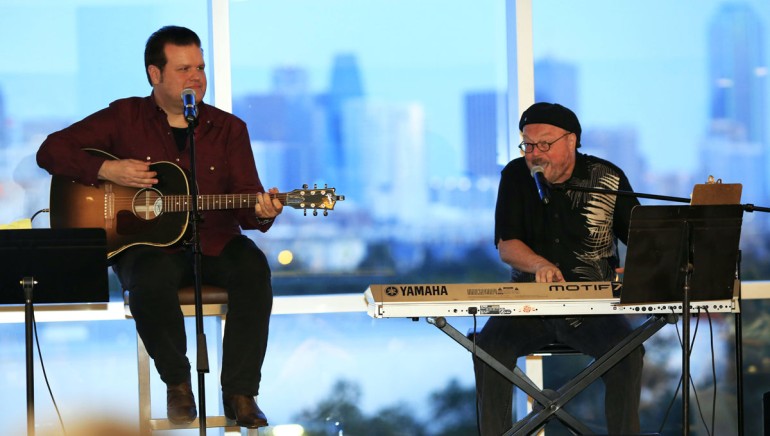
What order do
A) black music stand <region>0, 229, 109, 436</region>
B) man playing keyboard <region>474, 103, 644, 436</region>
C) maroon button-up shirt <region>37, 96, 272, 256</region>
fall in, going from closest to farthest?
black music stand <region>0, 229, 109, 436</region> → man playing keyboard <region>474, 103, 644, 436</region> → maroon button-up shirt <region>37, 96, 272, 256</region>

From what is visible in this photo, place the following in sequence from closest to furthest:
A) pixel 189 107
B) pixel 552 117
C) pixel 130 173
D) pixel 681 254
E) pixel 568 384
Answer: pixel 681 254 → pixel 189 107 → pixel 568 384 → pixel 130 173 → pixel 552 117

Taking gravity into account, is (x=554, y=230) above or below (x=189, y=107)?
below

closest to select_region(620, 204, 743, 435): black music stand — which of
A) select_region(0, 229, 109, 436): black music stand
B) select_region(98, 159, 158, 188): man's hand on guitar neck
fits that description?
select_region(0, 229, 109, 436): black music stand

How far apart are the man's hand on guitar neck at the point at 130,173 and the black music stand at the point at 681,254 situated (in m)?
1.76

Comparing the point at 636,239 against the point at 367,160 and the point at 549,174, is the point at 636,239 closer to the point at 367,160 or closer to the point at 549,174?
the point at 549,174

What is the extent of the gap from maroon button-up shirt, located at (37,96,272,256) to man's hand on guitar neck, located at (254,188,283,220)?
135mm

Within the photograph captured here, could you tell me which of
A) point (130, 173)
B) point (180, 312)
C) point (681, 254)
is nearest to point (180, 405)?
point (180, 312)

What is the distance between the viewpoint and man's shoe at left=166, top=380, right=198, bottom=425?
130 inches

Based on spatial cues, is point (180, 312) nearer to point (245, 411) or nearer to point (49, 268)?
point (245, 411)

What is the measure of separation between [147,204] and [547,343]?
1590mm

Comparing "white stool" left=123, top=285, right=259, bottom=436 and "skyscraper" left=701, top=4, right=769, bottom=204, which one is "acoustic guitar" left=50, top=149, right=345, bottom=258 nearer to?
"white stool" left=123, top=285, right=259, bottom=436

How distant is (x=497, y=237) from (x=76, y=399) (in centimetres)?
205

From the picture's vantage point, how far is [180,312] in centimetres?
343

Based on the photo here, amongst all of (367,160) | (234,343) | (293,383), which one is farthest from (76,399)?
(367,160)
